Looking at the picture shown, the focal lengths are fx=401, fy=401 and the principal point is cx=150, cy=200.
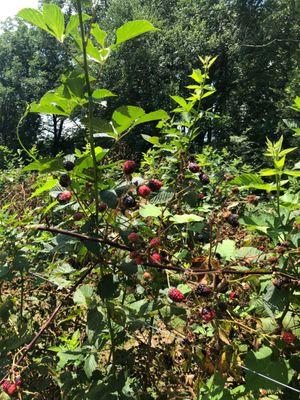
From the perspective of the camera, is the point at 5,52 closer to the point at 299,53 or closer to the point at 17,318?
the point at 299,53

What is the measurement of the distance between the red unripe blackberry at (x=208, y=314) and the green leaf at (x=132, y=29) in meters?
0.58

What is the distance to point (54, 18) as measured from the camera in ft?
2.63

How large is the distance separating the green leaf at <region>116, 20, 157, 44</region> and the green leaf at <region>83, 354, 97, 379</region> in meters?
0.77

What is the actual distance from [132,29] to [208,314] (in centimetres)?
60

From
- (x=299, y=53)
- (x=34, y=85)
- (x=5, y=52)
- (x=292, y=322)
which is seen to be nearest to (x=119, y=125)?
(x=292, y=322)

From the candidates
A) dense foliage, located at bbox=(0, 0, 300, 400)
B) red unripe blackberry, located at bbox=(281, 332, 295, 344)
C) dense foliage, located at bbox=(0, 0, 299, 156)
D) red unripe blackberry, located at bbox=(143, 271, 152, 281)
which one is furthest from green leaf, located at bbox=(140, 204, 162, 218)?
dense foliage, located at bbox=(0, 0, 299, 156)

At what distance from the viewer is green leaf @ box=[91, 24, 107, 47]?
0.86 m

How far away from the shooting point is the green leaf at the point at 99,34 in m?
0.86

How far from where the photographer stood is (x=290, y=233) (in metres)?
0.86

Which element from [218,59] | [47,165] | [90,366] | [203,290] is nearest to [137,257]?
[203,290]

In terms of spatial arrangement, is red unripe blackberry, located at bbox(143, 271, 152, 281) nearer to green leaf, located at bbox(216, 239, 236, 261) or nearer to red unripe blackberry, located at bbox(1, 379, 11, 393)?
green leaf, located at bbox(216, 239, 236, 261)

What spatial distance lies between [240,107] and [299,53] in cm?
427

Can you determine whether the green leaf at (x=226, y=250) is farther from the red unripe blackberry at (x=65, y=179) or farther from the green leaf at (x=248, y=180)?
the red unripe blackberry at (x=65, y=179)

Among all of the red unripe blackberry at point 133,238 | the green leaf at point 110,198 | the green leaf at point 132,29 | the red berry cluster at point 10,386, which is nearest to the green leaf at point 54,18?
the green leaf at point 132,29
